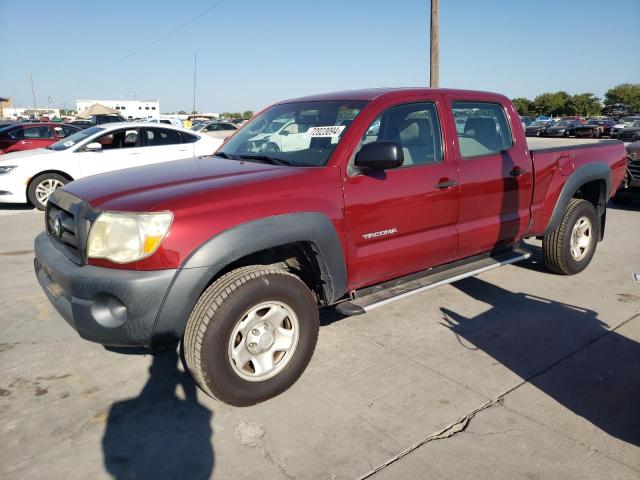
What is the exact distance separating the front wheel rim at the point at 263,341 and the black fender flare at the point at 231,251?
0.30m

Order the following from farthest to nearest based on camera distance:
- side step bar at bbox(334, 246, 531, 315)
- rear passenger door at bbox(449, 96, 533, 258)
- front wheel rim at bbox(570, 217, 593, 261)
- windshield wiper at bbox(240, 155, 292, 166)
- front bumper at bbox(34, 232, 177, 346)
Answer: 1. front wheel rim at bbox(570, 217, 593, 261)
2. rear passenger door at bbox(449, 96, 533, 258)
3. windshield wiper at bbox(240, 155, 292, 166)
4. side step bar at bbox(334, 246, 531, 315)
5. front bumper at bbox(34, 232, 177, 346)

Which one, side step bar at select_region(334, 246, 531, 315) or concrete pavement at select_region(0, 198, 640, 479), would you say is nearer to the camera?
concrete pavement at select_region(0, 198, 640, 479)

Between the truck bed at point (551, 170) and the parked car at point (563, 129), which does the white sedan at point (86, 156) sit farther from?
the parked car at point (563, 129)

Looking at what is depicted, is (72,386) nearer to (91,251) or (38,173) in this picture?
(91,251)

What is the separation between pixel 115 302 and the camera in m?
2.60

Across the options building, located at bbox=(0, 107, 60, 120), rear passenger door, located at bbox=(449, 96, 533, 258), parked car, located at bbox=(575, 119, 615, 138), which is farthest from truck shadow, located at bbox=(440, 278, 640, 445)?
building, located at bbox=(0, 107, 60, 120)

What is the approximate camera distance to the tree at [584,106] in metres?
70.3

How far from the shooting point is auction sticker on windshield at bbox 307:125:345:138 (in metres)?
3.41

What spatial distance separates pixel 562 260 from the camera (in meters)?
4.97

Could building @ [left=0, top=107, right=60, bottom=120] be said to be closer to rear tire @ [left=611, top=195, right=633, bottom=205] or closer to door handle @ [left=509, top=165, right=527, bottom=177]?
rear tire @ [left=611, top=195, right=633, bottom=205]

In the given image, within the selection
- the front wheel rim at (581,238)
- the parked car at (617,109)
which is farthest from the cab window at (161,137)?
the parked car at (617,109)

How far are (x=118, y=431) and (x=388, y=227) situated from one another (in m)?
1.99

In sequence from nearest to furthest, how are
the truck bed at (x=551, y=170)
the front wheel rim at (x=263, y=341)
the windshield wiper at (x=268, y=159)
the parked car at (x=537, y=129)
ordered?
1. the front wheel rim at (x=263, y=341)
2. the windshield wiper at (x=268, y=159)
3. the truck bed at (x=551, y=170)
4. the parked car at (x=537, y=129)

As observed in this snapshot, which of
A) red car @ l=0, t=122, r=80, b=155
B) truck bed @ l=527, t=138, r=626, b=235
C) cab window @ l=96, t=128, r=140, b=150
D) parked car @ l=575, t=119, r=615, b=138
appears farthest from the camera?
parked car @ l=575, t=119, r=615, b=138
